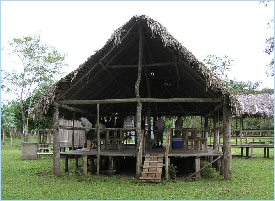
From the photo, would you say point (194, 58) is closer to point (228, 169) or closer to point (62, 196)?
point (228, 169)

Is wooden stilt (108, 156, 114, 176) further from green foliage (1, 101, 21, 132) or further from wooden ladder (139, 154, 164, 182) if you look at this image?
green foliage (1, 101, 21, 132)

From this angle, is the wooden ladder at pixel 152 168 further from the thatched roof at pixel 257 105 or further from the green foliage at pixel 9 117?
the green foliage at pixel 9 117

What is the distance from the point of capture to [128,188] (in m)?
9.43

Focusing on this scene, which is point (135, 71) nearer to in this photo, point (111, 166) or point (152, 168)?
point (111, 166)

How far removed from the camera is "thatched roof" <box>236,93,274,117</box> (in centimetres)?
2053

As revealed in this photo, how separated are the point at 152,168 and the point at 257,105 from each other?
11991 millimetres

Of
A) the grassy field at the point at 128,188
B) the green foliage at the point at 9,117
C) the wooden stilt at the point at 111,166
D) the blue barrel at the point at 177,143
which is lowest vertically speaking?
the grassy field at the point at 128,188

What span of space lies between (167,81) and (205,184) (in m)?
4.98

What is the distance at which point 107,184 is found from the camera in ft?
33.0

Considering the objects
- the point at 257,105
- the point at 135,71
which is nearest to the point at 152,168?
the point at 135,71

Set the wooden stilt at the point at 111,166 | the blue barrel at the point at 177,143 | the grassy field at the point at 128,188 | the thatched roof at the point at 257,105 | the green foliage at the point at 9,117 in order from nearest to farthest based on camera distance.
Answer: the grassy field at the point at 128,188, the wooden stilt at the point at 111,166, the blue barrel at the point at 177,143, the thatched roof at the point at 257,105, the green foliage at the point at 9,117

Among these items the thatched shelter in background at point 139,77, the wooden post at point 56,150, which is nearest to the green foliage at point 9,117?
the thatched shelter in background at point 139,77

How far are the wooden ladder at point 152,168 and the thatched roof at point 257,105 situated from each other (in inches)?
399

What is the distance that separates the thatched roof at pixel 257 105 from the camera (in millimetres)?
20531
